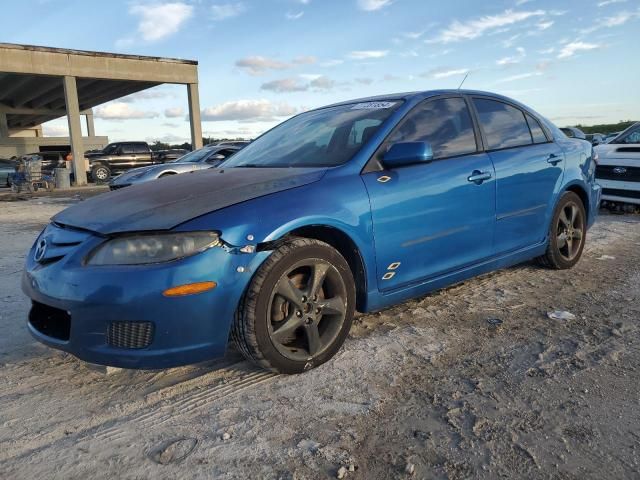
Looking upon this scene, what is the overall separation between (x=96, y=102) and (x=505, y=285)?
33.9m

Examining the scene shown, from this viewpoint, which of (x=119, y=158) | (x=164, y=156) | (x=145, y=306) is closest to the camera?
(x=145, y=306)

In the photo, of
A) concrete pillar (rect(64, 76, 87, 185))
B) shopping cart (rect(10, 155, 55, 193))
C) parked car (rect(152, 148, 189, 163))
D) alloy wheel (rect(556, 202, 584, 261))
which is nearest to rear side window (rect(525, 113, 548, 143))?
alloy wheel (rect(556, 202, 584, 261))

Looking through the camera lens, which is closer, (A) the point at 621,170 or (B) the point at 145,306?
(B) the point at 145,306

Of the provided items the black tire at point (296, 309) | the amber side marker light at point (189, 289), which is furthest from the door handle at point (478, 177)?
the amber side marker light at point (189, 289)

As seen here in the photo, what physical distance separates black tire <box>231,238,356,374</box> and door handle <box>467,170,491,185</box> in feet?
4.20

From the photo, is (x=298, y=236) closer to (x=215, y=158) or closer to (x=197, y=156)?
(x=215, y=158)

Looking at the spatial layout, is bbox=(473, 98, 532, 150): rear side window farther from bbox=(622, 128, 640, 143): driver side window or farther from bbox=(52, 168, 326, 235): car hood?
bbox=(622, 128, 640, 143): driver side window

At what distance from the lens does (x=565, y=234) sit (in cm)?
473

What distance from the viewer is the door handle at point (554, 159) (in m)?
4.37

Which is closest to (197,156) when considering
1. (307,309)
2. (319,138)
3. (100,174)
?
(319,138)

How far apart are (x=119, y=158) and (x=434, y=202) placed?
23622 mm

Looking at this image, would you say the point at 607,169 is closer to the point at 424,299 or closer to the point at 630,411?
the point at 424,299

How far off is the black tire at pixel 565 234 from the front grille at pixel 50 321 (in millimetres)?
3845

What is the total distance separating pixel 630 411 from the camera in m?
2.34
